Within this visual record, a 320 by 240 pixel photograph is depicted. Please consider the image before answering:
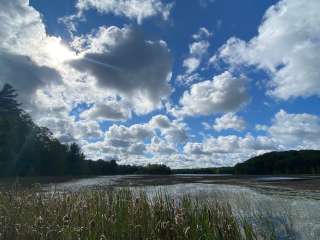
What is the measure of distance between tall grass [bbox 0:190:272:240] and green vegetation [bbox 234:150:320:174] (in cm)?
5993

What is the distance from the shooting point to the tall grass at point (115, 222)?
7.96 meters

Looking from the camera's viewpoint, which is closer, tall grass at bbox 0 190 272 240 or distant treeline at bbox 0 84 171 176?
tall grass at bbox 0 190 272 240

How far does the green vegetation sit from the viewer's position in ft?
238

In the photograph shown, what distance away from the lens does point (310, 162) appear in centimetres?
7344

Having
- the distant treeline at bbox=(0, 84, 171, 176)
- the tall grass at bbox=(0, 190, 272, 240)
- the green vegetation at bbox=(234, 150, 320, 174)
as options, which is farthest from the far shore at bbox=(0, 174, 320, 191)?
the green vegetation at bbox=(234, 150, 320, 174)

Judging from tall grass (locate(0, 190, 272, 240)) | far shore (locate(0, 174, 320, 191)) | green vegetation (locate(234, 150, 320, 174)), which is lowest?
tall grass (locate(0, 190, 272, 240))

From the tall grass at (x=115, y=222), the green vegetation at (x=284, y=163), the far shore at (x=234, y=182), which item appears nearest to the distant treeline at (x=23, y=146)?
the far shore at (x=234, y=182)

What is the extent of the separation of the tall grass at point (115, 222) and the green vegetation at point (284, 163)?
197 feet

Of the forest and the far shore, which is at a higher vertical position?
the forest

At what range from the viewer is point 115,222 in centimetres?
828

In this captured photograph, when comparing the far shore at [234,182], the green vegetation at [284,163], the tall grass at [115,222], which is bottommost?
the tall grass at [115,222]

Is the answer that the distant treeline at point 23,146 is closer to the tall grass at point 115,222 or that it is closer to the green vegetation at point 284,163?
the green vegetation at point 284,163

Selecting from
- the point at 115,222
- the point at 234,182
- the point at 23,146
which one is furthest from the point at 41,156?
the point at 115,222

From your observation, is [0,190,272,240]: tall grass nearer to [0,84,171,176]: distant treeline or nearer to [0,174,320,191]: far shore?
[0,174,320,191]: far shore
